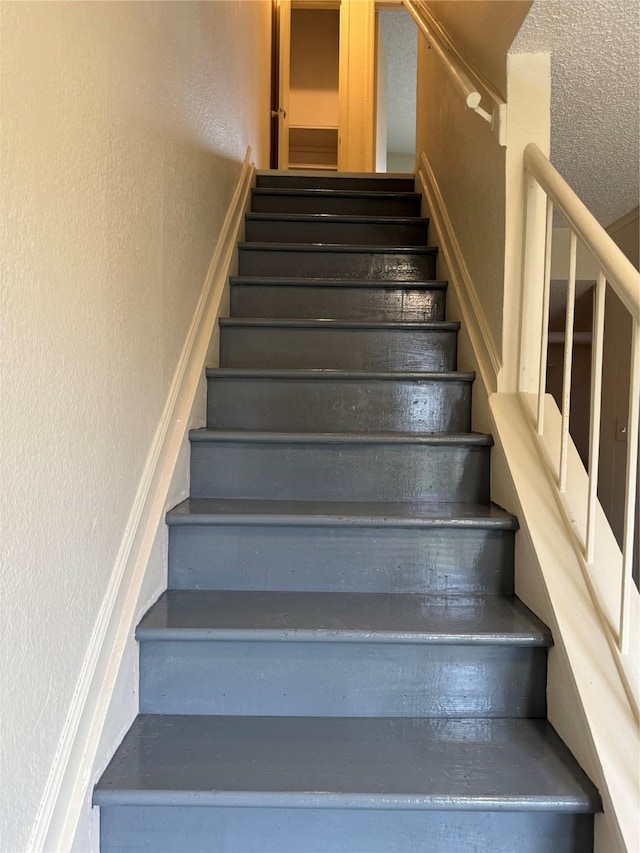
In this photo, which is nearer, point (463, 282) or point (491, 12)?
point (491, 12)

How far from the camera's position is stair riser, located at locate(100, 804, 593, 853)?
932 millimetres

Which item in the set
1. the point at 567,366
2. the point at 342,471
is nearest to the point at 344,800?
the point at 342,471

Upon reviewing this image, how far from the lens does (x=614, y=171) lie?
215cm

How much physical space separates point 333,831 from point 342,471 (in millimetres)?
824

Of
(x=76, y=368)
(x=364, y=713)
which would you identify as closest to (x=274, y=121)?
(x=76, y=368)

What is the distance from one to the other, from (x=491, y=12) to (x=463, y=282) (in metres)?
0.75

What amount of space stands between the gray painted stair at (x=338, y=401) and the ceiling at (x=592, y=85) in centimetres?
89

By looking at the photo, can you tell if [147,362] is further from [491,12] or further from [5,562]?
[491,12]

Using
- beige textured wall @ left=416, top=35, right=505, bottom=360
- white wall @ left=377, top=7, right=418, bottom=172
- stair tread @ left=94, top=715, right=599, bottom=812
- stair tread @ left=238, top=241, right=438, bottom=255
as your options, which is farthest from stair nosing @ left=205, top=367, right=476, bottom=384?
white wall @ left=377, top=7, right=418, bottom=172

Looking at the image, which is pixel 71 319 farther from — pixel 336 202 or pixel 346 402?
pixel 336 202

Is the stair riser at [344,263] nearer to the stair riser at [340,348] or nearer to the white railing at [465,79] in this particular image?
the stair riser at [340,348]

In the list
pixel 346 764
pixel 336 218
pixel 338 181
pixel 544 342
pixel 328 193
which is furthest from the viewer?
pixel 338 181

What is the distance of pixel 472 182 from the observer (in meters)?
1.82

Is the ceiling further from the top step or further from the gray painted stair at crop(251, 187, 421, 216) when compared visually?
the top step
